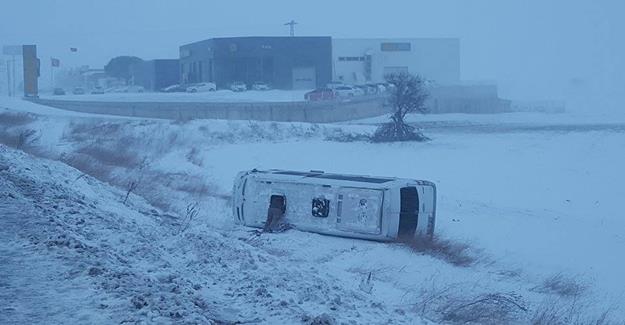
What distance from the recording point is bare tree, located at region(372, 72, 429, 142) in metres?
53.6

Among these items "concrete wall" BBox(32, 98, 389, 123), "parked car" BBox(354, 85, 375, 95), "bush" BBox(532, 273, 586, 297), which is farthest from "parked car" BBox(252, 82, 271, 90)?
"bush" BBox(532, 273, 586, 297)

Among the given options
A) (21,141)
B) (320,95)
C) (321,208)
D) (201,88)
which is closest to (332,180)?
(321,208)

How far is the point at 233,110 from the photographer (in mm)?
64688

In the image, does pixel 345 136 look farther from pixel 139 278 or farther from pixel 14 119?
pixel 139 278

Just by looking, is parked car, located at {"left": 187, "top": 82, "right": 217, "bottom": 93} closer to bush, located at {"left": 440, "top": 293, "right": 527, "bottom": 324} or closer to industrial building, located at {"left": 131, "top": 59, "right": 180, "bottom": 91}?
industrial building, located at {"left": 131, "top": 59, "right": 180, "bottom": 91}

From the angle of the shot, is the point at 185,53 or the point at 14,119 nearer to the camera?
the point at 14,119

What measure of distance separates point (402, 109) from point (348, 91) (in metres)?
25.5

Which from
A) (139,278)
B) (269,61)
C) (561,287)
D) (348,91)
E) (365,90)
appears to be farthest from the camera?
(269,61)

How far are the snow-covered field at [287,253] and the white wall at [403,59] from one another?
225 feet

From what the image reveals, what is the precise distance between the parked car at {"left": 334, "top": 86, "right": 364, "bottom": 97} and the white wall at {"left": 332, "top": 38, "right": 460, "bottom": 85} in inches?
894

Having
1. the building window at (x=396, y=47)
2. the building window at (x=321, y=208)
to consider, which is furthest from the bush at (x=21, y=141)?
the building window at (x=396, y=47)

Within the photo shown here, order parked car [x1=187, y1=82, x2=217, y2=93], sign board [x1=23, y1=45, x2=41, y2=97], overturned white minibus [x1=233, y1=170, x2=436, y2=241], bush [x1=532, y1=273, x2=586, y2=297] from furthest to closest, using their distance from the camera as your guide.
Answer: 1. parked car [x1=187, y1=82, x2=217, y2=93]
2. sign board [x1=23, y1=45, x2=41, y2=97]
3. overturned white minibus [x1=233, y1=170, x2=436, y2=241]
4. bush [x1=532, y1=273, x2=586, y2=297]

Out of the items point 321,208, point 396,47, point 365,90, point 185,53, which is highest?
point 396,47

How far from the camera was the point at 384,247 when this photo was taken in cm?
1534
